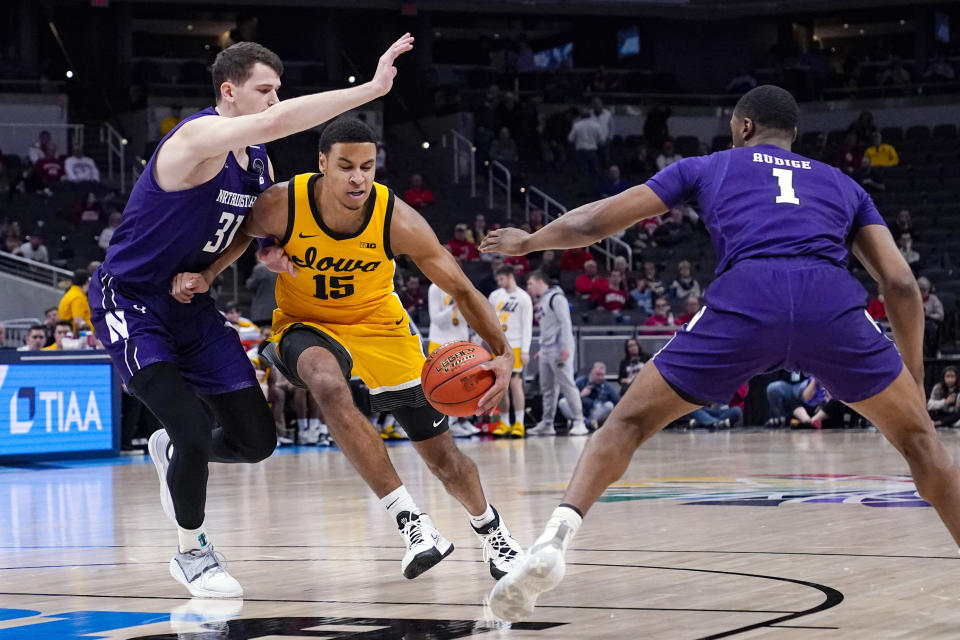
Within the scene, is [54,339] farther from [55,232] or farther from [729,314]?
[729,314]

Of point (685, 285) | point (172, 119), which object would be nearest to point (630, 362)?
point (685, 285)

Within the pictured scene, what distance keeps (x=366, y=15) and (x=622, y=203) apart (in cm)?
2694

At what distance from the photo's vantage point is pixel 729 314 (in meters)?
4.26

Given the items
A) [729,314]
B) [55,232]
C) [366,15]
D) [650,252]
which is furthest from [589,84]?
[729,314]

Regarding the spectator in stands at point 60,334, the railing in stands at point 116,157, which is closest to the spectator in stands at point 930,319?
the spectator in stands at point 60,334

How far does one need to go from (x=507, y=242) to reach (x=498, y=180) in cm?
2154

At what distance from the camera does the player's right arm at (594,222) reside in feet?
14.5

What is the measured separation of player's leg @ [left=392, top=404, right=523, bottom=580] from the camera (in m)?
5.38

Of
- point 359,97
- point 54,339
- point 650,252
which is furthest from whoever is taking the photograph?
point 650,252

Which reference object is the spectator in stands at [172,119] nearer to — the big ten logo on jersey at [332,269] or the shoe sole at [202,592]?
the big ten logo on jersey at [332,269]

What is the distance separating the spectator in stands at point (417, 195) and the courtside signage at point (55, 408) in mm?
10739

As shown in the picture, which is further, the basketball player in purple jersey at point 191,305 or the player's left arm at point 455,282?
the player's left arm at point 455,282

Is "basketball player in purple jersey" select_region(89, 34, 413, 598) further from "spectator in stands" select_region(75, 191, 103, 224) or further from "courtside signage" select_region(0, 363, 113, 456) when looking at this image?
"spectator in stands" select_region(75, 191, 103, 224)

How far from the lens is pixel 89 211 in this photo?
810 inches
